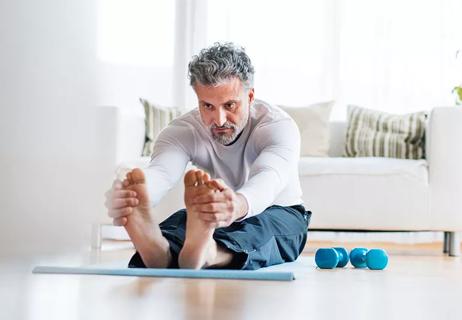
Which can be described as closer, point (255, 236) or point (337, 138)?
point (255, 236)

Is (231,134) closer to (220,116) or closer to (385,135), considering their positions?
(220,116)

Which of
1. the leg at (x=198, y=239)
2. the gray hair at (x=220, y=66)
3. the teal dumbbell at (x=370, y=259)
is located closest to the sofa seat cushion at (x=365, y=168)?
the teal dumbbell at (x=370, y=259)

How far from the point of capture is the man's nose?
6.70 feet

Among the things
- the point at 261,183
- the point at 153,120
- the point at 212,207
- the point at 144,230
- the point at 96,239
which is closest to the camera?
the point at 212,207

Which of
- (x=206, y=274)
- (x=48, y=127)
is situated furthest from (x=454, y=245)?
(x=48, y=127)

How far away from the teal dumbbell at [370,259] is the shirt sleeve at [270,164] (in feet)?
1.38

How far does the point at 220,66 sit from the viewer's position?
2.03 metres

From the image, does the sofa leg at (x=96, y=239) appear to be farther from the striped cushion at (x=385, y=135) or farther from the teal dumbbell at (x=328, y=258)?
the teal dumbbell at (x=328, y=258)

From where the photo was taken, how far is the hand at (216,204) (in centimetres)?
163

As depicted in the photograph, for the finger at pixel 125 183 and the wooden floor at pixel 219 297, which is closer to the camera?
the wooden floor at pixel 219 297

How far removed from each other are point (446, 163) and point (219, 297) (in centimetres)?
267

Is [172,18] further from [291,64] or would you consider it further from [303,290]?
[303,290]

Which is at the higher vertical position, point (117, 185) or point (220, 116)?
point (220, 116)

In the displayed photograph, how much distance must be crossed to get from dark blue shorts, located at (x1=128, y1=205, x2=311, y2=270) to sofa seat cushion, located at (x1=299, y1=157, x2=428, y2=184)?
57.9 inches
